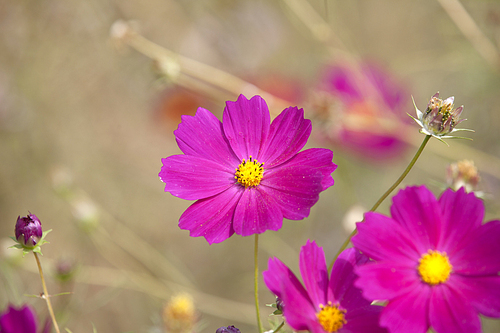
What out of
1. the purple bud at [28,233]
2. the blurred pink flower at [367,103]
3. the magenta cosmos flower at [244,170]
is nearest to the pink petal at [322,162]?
the magenta cosmos flower at [244,170]

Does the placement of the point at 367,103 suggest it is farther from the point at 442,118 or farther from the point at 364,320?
the point at 364,320

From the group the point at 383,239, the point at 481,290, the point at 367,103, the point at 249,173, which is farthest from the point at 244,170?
the point at 367,103

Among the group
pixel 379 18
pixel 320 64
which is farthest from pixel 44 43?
pixel 379 18

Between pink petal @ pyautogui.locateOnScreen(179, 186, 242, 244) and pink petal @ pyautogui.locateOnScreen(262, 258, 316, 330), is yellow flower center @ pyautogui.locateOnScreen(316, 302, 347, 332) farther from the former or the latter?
pink petal @ pyautogui.locateOnScreen(179, 186, 242, 244)

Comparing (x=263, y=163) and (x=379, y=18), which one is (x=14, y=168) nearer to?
(x=263, y=163)

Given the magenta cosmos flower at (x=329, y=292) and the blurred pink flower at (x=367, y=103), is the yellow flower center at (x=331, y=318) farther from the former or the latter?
the blurred pink flower at (x=367, y=103)

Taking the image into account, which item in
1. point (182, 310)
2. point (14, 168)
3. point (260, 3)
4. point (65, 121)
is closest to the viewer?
point (182, 310)
